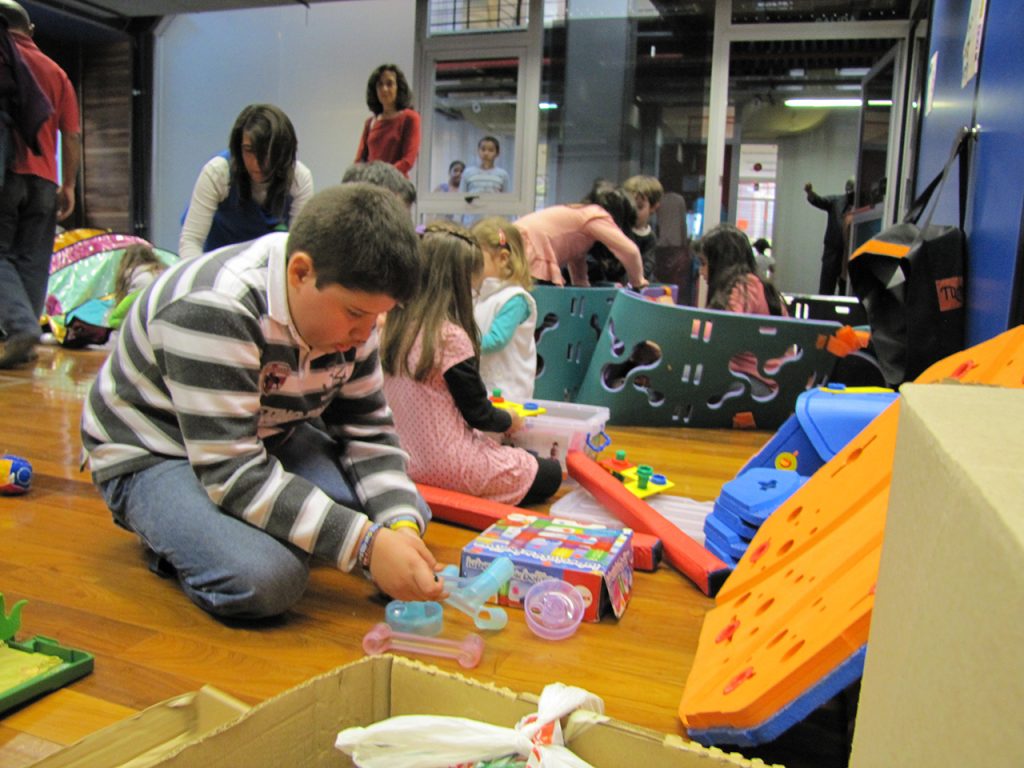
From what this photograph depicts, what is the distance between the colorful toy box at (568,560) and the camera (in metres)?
1.10

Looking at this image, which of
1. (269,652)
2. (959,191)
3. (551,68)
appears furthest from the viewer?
(551,68)

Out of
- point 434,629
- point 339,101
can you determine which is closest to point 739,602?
point 434,629

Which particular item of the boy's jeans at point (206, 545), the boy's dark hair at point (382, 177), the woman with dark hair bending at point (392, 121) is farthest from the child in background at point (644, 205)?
the boy's jeans at point (206, 545)

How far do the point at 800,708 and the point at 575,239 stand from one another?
2373 millimetres

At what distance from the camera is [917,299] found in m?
1.83

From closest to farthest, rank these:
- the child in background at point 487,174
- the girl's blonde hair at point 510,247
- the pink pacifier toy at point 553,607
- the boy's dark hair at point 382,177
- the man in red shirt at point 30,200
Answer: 1. the pink pacifier toy at point 553,607
2. the boy's dark hair at point 382,177
3. the girl's blonde hair at point 510,247
4. the man in red shirt at point 30,200
5. the child in background at point 487,174

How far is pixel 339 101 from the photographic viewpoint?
Result: 4.84 metres

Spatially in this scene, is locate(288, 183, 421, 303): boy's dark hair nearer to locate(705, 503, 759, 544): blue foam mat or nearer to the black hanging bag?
locate(705, 503, 759, 544): blue foam mat

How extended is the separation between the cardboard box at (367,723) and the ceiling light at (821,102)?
5189mm

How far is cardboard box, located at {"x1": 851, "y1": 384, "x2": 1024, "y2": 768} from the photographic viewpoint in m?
0.24

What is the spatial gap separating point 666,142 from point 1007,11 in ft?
9.60

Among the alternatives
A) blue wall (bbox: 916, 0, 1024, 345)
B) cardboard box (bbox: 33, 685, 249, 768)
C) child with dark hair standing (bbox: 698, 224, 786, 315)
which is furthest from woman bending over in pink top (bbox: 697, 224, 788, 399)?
cardboard box (bbox: 33, 685, 249, 768)

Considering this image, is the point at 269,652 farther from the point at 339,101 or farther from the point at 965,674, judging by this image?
the point at 339,101

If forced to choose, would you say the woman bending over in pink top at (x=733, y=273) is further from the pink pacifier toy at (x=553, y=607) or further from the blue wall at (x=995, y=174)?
the pink pacifier toy at (x=553, y=607)
